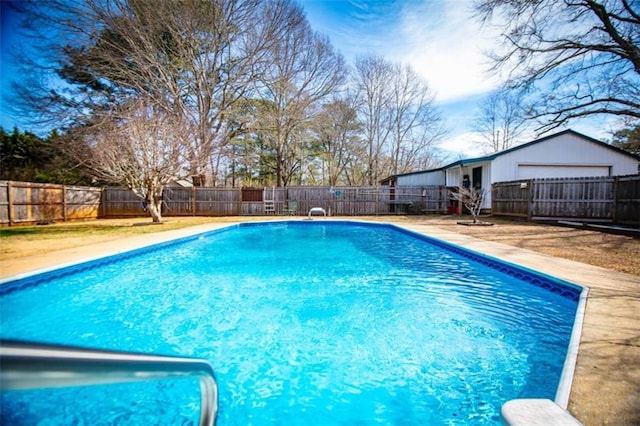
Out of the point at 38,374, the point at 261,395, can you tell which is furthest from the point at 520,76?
the point at 38,374

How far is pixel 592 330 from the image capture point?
2668 mm

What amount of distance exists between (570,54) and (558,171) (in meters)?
5.18

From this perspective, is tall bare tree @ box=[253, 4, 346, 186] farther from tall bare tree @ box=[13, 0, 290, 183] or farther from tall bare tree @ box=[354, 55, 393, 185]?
tall bare tree @ box=[354, 55, 393, 185]

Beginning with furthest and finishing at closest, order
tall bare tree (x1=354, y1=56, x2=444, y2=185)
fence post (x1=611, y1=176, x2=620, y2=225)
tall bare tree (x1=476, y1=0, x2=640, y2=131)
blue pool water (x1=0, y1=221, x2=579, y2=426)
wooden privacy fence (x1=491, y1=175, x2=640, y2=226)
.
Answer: tall bare tree (x1=354, y1=56, x2=444, y2=185)
tall bare tree (x1=476, y1=0, x2=640, y2=131)
fence post (x1=611, y1=176, x2=620, y2=225)
wooden privacy fence (x1=491, y1=175, x2=640, y2=226)
blue pool water (x1=0, y1=221, x2=579, y2=426)

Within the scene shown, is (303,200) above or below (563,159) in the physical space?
below

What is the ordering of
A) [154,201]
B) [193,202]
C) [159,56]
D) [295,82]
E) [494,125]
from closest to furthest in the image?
1. [154,201]
2. [159,56]
3. [193,202]
4. [295,82]
5. [494,125]

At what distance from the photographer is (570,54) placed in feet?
38.1

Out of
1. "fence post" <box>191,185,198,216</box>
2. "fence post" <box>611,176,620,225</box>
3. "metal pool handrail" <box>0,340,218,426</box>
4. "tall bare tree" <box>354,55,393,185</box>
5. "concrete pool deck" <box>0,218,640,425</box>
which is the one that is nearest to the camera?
"metal pool handrail" <box>0,340,218,426</box>

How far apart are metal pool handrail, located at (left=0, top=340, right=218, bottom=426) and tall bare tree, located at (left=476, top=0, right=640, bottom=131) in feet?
48.4

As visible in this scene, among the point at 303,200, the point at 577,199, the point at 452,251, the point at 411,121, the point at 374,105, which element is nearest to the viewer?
the point at 452,251

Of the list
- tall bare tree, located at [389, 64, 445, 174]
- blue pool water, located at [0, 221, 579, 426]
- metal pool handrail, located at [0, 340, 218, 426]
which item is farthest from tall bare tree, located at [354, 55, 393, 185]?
metal pool handrail, located at [0, 340, 218, 426]

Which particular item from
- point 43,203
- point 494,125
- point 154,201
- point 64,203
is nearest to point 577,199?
point 154,201

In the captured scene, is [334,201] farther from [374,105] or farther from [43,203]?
[43,203]

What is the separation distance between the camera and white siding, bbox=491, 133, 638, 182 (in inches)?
551
